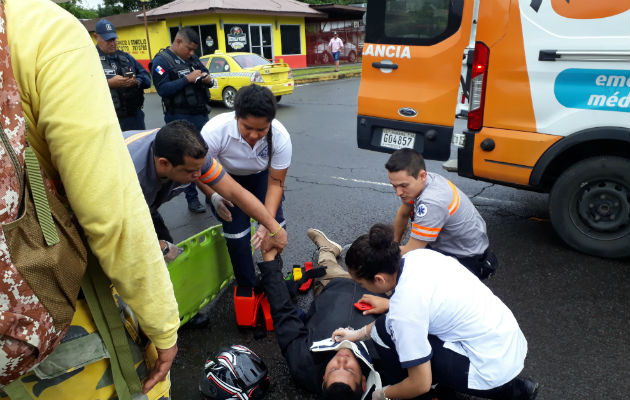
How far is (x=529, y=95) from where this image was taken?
3.22 metres

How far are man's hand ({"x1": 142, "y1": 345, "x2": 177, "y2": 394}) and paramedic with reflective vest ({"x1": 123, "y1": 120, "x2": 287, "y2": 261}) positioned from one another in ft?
3.19

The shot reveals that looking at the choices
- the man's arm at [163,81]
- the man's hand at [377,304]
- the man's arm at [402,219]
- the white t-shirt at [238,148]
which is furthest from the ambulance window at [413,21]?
the man's hand at [377,304]

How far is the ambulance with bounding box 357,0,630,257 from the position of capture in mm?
3008

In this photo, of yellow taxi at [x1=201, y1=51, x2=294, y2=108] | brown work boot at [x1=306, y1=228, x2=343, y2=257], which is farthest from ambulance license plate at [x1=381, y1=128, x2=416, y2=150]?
yellow taxi at [x1=201, y1=51, x2=294, y2=108]

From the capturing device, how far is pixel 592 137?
10.2ft

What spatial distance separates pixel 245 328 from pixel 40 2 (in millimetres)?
2301

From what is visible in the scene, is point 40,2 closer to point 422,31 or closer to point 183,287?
point 183,287

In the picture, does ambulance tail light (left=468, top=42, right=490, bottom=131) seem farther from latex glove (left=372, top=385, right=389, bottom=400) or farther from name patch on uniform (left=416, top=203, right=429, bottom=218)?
latex glove (left=372, top=385, right=389, bottom=400)

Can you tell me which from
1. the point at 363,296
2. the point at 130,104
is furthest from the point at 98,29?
the point at 363,296

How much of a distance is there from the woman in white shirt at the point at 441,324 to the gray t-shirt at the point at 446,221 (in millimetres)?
666

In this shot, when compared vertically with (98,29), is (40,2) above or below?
above

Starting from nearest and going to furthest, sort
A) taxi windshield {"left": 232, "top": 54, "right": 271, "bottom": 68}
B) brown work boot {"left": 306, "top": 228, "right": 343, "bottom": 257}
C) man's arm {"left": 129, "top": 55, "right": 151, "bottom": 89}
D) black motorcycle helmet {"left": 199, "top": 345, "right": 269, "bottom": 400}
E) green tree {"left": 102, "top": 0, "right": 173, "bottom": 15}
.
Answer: black motorcycle helmet {"left": 199, "top": 345, "right": 269, "bottom": 400}
brown work boot {"left": 306, "top": 228, "right": 343, "bottom": 257}
man's arm {"left": 129, "top": 55, "right": 151, "bottom": 89}
taxi windshield {"left": 232, "top": 54, "right": 271, "bottom": 68}
green tree {"left": 102, "top": 0, "right": 173, "bottom": 15}

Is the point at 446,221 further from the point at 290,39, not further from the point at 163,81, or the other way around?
the point at 290,39

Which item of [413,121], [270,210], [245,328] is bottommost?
[245,328]
